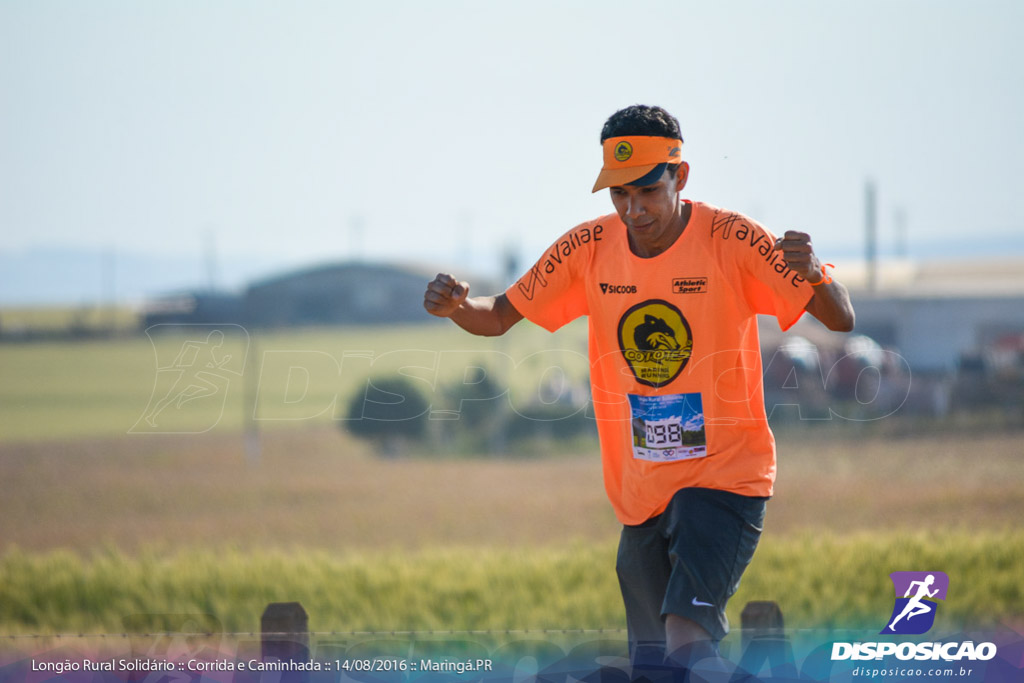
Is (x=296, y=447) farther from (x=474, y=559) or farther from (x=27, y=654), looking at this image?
(x=27, y=654)

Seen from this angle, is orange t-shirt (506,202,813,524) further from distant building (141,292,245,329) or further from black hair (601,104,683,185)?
distant building (141,292,245,329)

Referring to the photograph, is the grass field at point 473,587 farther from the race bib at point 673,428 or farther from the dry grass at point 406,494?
the race bib at point 673,428

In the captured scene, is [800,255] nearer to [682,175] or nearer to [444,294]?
[682,175]

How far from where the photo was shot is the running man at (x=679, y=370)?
3607mm

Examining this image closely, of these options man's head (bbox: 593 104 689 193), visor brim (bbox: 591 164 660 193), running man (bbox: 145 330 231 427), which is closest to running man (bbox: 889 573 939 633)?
man's head (bbox: 593 104 689 193)

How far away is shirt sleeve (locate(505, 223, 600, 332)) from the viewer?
4.08 metres

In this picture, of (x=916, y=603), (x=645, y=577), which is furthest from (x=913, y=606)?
(x=645, y=577)

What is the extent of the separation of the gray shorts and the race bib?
135 millimetres

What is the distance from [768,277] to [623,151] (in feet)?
2.11

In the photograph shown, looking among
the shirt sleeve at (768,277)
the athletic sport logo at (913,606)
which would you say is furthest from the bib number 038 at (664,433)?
the athletic sport logo at (913,606)

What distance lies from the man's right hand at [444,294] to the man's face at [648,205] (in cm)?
61

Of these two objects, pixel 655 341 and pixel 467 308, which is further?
pixel 467 308

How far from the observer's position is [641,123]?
378 centimetres

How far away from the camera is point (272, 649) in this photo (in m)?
4.33
